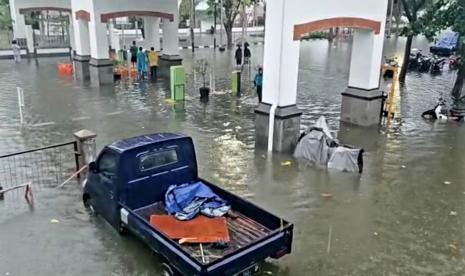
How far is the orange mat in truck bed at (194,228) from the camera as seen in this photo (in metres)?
7.11

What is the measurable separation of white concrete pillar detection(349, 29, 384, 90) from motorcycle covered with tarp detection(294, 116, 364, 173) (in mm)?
3828

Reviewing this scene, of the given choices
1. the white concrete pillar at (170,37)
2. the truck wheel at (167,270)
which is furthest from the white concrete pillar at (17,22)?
the truck wheel at (167,270)

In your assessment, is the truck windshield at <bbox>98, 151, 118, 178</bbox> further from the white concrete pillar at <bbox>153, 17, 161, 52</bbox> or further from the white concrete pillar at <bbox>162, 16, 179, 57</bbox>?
the white concrete pillar at <bbox>153, 17, 161, 52</bbox>

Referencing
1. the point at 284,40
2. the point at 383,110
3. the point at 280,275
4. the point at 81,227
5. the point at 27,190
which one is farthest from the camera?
the point at 383,110

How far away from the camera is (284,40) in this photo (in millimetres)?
12312

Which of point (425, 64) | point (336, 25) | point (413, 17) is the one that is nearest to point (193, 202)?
point (336, 25)

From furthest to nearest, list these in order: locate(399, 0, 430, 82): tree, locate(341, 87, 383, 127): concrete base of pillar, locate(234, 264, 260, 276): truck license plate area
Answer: locate(399, 0, 430, 82): tree → locate(341, 87, 383, 127): concrete base of pillar → locate(234, 264, 260, 276): truck license plate area

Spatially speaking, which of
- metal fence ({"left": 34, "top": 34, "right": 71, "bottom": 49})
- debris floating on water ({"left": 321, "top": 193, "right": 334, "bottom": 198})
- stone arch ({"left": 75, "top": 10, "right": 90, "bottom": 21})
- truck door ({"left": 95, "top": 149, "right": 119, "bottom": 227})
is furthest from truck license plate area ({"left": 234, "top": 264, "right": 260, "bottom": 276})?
metal fence ({"left": 34, "top": 34, "right": 71, "bottom": 49})

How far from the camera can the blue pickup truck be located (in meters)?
6.55

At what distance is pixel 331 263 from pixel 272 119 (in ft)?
20.0

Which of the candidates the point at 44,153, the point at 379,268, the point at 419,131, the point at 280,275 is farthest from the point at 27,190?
the point at 419,131

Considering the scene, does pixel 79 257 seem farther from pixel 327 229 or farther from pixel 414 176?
pixel 414 176

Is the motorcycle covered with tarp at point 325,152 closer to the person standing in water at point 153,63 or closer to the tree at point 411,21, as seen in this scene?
the tree at point 411,21

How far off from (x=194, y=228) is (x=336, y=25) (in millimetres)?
8753
